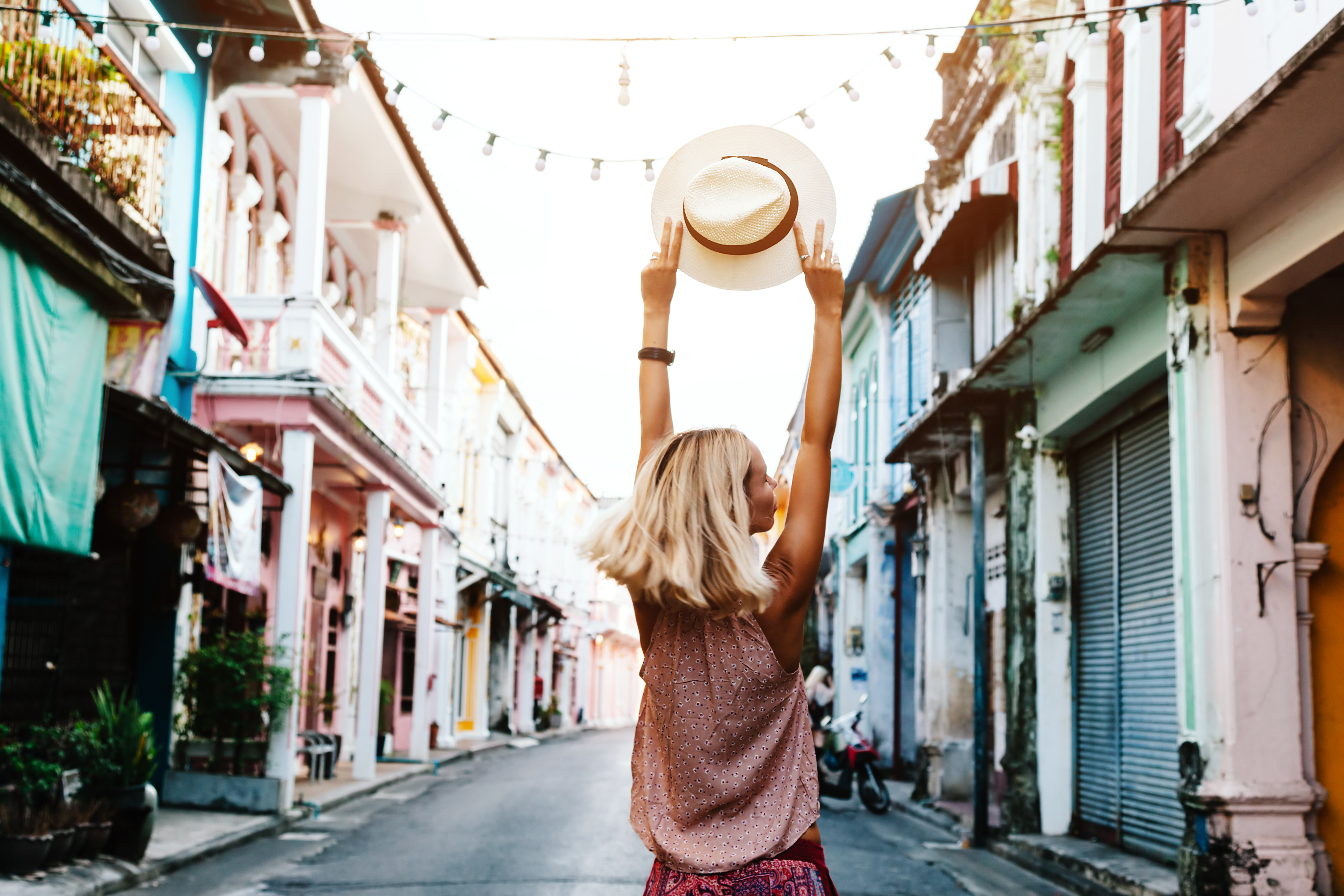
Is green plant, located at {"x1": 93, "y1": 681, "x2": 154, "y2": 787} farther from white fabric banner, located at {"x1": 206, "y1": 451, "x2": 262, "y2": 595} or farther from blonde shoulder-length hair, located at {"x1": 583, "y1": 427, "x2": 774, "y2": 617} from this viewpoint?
blonde shoulder-length hair, located at {"x1": 583, "y1": 427, "x2": 774, "y2": 617}

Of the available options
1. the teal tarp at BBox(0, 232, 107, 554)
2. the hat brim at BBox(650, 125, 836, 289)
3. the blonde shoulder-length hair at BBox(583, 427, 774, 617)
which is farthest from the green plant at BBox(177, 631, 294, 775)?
the blonde shoulder-length hair at BBox(583, 427, 774, 617)

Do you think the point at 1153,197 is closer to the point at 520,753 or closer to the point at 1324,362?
the point at 1324,362

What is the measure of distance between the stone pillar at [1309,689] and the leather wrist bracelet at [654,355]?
624 cm

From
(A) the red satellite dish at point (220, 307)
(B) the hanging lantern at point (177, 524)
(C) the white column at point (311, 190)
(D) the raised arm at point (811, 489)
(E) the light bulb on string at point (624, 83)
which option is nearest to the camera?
(D) the raised arm at point (811, 489)

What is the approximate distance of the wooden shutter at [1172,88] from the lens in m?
9.10

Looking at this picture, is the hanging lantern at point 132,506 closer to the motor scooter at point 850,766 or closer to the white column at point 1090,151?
the motor scooter at point 850,766

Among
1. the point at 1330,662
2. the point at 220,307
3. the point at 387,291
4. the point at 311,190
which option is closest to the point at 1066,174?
the point at 1330,662

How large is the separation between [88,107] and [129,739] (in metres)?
4.36

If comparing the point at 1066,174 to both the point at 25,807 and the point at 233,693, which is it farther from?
the point at 25,807

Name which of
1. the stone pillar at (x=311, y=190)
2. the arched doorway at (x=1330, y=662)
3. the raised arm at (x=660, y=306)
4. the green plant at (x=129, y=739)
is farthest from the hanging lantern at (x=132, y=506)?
the raised arm at (x=660, y=306)

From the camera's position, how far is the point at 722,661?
2.08m

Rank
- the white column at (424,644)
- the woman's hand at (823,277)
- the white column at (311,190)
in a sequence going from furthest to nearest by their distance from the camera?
the white column at (424,644) < the white column at (311,190) < the woman's hand at (823,277)

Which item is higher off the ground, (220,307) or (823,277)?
(220,307)

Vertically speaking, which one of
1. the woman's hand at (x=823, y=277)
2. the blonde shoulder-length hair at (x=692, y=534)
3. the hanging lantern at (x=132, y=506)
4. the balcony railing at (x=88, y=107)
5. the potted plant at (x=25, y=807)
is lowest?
the potted plant at (x=25, y=807)
